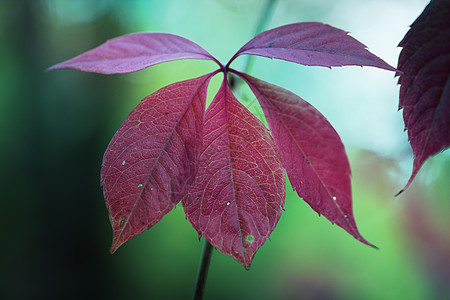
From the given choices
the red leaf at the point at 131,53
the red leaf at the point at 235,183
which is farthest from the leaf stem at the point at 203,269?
the red leaf at the point at 131,53

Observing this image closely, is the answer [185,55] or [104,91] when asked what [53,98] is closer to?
[104,91]

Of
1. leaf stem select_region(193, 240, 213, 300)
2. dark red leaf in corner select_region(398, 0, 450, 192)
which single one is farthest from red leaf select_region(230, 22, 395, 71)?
leaf stem select_region(193, 240, 213, 300)

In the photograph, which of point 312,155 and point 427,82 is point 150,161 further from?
point 427,82

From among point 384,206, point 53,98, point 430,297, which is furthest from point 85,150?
point 430,297

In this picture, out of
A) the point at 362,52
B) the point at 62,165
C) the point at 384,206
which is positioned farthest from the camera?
the point at 62,165

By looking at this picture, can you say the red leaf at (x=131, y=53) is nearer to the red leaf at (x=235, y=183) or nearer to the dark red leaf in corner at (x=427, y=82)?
the red leaf at (x=235, y=183)

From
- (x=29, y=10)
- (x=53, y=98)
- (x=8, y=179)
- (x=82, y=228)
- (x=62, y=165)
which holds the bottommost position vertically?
(x=82, y=228)

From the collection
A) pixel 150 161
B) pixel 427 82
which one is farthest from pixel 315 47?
pixel 150 161

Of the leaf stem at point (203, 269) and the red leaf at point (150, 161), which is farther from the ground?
the red leaf at point (150, 161)
